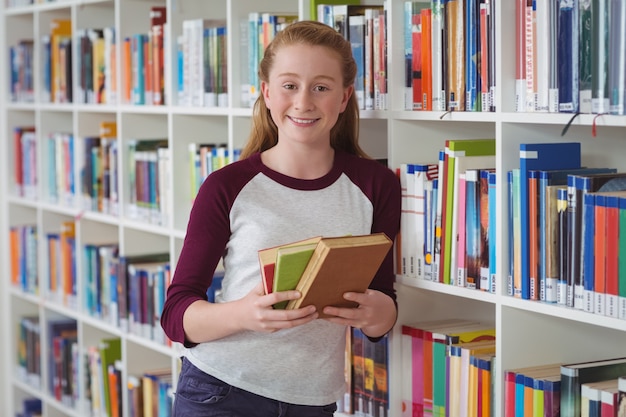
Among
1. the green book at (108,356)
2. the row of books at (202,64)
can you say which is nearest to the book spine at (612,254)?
the row of books at (202,64)

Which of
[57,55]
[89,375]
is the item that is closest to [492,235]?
[89,375]

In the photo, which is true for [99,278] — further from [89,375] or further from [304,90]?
[304,90]

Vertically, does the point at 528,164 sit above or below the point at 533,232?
above

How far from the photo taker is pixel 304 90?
2.15m

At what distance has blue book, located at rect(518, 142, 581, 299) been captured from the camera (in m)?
2.03

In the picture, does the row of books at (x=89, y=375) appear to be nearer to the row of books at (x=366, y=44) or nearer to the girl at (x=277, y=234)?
the girl at (x=277, y=234)

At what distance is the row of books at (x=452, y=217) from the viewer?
2174mm

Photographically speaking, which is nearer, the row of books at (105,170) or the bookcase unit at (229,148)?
the bookcase unit at (229,148)

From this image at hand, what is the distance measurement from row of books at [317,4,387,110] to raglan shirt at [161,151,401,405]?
313 mm

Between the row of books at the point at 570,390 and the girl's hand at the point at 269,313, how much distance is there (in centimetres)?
47

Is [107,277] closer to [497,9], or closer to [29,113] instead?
[29,113]

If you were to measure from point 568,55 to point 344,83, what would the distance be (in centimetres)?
53

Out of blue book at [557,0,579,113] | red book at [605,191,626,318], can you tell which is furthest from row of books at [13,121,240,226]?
red book at [605,191,626,318]

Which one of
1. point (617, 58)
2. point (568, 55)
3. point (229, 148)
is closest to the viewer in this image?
point (617, 58)
